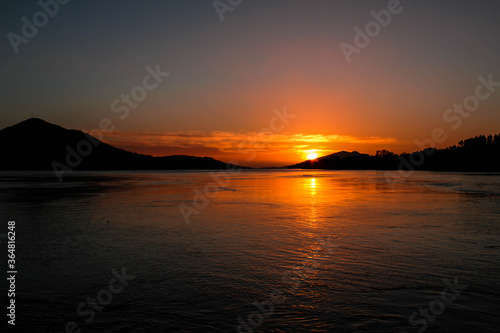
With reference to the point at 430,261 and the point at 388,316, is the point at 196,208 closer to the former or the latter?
the point at 430,261

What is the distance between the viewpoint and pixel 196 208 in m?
23.5

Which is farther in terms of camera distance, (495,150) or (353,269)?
(495,150)

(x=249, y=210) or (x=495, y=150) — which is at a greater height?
(x=495, y=150)

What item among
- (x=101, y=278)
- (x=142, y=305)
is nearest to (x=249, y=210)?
(x=101, y=278)

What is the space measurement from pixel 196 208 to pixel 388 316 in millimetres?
17999

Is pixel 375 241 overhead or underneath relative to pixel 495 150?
underneath

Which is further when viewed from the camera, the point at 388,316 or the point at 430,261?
the point at 430,261

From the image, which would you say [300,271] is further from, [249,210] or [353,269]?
[249,210]

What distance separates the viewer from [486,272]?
9.19 metres

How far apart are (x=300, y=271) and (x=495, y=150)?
191m

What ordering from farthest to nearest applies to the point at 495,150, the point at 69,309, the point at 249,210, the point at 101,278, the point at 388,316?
the point at 495,150, the point at 249,210, the point at 101,278, the point at 69,309, the point at 388,316

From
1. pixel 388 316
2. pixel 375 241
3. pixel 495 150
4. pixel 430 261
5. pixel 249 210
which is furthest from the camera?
pixel 495 150

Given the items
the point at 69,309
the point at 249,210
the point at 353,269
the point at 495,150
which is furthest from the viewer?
the point at 495,150

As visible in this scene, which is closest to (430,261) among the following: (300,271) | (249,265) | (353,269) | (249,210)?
(353,269)
